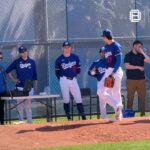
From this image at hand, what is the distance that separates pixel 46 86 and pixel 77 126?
589 centimetres

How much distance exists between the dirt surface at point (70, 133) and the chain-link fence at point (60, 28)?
555 centimetres

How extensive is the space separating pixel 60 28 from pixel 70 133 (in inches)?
285

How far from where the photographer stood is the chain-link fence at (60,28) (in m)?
18.2

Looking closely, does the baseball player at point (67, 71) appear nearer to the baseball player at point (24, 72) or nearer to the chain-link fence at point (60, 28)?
the baseball player at point (24, 72)

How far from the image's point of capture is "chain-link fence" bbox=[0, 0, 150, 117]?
59.8 ft

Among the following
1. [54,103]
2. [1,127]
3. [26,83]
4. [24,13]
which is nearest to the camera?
[1,127]

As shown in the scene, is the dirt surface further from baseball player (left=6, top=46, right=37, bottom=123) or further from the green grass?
baseball player (left=6, top=46, right=37, bottom=123)

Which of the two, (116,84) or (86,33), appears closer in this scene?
(116,84)

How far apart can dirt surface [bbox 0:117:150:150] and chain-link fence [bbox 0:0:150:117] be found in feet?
18.2

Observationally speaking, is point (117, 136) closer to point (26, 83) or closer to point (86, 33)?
point (26, 83)

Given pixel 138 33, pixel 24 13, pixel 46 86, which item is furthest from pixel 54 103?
pixel 138 33

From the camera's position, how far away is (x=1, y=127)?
41.4ft

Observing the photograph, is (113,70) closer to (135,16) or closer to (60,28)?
(60,28)

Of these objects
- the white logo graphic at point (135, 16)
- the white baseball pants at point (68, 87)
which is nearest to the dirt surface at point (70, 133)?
the white baseball pants at point (68, 87)
